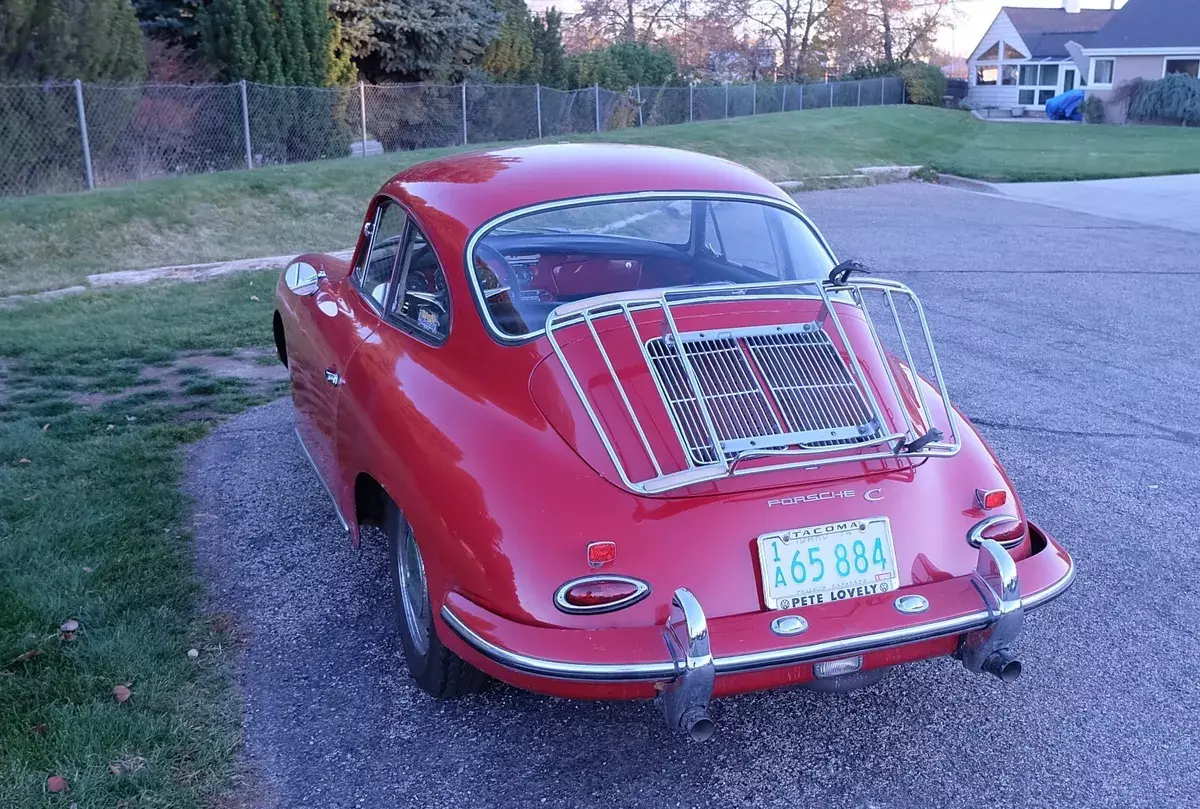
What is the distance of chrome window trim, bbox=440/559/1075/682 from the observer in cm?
258

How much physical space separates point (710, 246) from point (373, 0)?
17.3m

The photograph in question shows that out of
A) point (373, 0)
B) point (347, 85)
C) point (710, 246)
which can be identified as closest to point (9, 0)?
point (347, 85)

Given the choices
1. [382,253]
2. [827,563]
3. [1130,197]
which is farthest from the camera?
[1130,197]

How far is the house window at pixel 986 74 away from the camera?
60.0 metres

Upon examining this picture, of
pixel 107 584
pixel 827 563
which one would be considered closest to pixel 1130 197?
pixel 827 563

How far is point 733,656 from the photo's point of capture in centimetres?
262

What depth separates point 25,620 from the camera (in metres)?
3.67

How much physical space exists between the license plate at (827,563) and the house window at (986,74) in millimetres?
63612

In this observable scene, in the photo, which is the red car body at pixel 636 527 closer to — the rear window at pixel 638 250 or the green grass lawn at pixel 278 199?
the rear window at pixel 638 250

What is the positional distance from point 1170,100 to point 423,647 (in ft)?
141

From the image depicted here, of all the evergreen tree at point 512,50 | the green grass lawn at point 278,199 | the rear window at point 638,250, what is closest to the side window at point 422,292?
the rear window at point 638,250

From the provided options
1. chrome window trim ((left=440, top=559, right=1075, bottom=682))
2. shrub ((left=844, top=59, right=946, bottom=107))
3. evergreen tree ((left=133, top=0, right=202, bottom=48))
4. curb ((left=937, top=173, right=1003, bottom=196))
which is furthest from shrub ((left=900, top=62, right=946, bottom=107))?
chrome window trim ((left=440, top=559, right=1075, bottom=682))

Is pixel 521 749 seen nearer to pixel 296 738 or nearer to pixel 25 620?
pixel 296 738

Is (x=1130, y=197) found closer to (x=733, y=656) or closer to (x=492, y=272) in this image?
(x=492, y=272)
